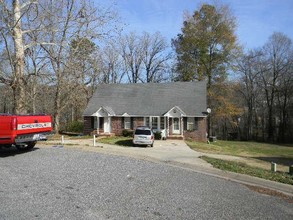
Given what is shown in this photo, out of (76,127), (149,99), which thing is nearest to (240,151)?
A: (149,99)

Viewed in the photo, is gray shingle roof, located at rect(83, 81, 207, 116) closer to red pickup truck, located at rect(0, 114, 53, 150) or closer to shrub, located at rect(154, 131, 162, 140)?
shrub, located at rect(154, 131, 162, 140)

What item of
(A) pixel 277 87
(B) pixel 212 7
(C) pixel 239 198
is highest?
(B) pixel 212 7

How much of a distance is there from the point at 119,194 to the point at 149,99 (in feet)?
99.4

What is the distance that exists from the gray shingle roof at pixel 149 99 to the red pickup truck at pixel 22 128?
73.7 ft

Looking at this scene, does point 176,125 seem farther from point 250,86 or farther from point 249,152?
point 250,86

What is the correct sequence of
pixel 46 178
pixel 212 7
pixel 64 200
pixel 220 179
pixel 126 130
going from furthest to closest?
pixel 212 7 < pixel 126 130 < pixel 220 179 < pixel 46 178 < pixel 64 200

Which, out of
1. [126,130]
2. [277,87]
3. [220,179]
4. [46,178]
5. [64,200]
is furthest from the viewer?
[277,87]

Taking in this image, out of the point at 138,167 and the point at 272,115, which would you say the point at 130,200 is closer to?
the point at 138,167

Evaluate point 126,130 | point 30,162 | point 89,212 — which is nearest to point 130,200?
point 89,212

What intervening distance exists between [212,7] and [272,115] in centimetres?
2686

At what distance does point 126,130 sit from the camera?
3525 cm

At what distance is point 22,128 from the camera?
12328 millimetres

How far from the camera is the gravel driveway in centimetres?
666

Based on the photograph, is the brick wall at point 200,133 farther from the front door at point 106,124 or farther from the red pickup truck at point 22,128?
the red pickup truck at point 22,128
